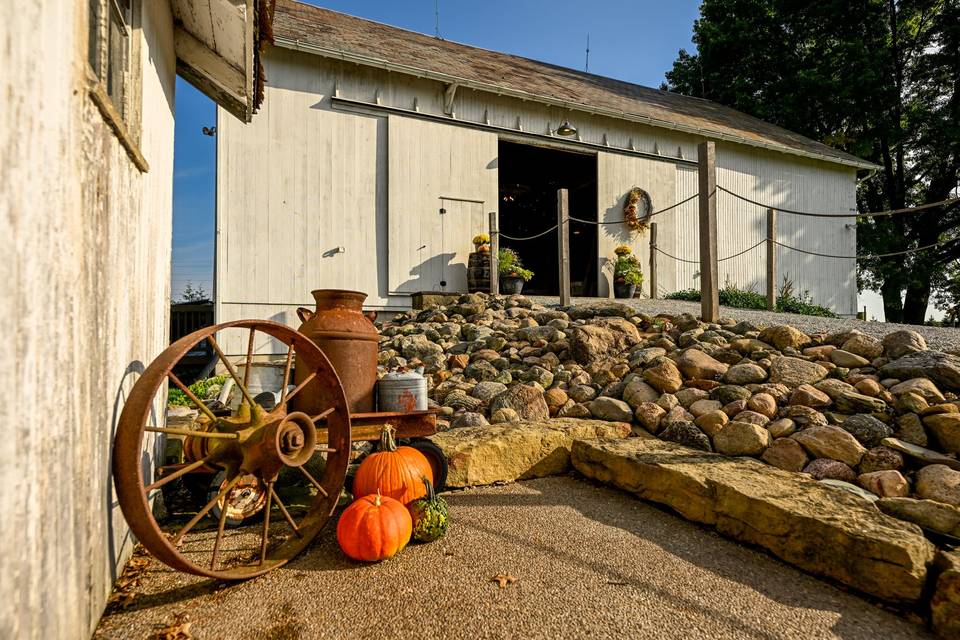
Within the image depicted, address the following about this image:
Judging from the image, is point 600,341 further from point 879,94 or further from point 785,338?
point 879,94

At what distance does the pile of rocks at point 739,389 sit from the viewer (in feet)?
9.73

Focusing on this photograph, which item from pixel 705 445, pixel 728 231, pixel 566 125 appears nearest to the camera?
pixel 705 445

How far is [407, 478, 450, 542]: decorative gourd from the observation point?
253cm

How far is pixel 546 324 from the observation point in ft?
20.4

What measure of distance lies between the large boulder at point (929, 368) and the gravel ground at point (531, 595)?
222cm

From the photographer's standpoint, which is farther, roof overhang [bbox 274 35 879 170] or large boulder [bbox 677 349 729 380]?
roof overhang [bbox 274 35 879 170]

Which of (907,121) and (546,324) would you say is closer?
(546,324)

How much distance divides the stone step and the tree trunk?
19.3 metres

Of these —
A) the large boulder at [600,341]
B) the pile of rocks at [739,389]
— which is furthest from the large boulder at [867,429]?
the large boulder at [600,341]

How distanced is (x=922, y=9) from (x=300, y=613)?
2413 cm

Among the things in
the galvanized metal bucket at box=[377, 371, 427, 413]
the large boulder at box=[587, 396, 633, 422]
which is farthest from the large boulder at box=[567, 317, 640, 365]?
the galvanized metal bucket at box=[377, 371, 427, 413]

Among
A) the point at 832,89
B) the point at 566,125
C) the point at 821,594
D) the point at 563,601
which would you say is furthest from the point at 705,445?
the point at 832,89

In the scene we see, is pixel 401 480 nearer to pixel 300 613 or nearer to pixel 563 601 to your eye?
pixel 300 613

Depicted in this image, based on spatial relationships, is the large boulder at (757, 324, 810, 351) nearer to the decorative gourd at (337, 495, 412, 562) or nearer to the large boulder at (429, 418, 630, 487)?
the large boulder at (429, 418, 630, 487)
